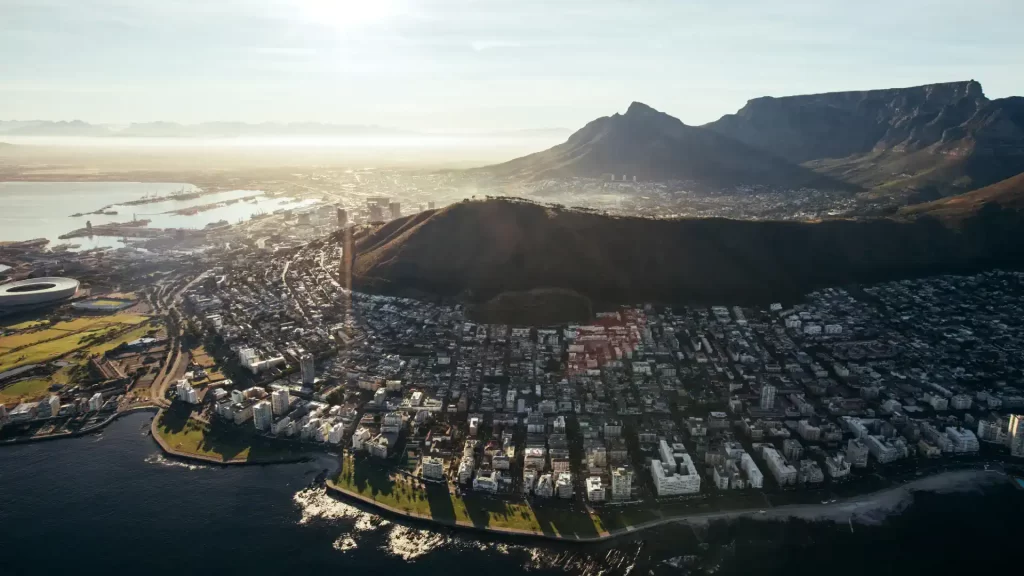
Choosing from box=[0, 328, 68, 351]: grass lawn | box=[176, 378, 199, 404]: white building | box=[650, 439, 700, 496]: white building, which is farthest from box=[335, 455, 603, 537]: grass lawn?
box=[0, 328, 68, 351]: grass lawn

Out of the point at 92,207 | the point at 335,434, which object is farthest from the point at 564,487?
the point at 92,207

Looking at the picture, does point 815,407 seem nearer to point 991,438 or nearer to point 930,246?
point 991,438

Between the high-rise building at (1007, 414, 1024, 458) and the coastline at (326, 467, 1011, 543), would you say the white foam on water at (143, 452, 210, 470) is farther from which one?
the high-rise building at (1007, 414, 1024, 458)

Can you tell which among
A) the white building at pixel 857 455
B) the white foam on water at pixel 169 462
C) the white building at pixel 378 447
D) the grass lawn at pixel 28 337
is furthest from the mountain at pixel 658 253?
the white foam on water at pixel 169 462

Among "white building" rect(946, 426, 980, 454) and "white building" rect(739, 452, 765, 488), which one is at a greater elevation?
"white building" rect(946, 426, 980, 454)

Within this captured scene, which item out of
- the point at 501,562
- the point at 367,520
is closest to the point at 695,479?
the point at 501,562

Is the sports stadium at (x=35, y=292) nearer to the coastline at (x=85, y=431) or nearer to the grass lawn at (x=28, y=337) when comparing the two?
the grass lawn at (x=28, y=337)
